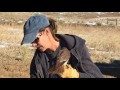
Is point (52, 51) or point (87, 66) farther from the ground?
point (52, 51)

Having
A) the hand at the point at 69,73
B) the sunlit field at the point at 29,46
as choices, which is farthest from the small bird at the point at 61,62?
the sunlit field at the point at 29,46

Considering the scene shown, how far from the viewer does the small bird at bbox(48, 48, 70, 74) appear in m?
2.96

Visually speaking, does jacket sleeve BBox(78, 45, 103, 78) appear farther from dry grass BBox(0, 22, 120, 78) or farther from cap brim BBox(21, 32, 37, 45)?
dry grass BBox(0, 22, 120, 78)

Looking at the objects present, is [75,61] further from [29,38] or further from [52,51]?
[29,38]

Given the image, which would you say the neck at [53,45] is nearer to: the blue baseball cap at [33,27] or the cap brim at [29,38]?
the blue baseball cap at [33,27]

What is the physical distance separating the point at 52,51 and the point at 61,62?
146 millimetres

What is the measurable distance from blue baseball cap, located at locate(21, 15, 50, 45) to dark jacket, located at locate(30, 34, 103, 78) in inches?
8.4

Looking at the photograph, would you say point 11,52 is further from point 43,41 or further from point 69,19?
point 43,41

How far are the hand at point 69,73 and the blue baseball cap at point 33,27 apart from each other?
434 mm

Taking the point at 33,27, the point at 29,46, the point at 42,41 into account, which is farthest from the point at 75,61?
the point at 29,46

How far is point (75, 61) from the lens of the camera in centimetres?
292

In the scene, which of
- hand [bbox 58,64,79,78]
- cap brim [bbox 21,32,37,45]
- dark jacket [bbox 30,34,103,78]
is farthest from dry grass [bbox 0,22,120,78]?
A: cap brim [bbox 21,32,37,45]
